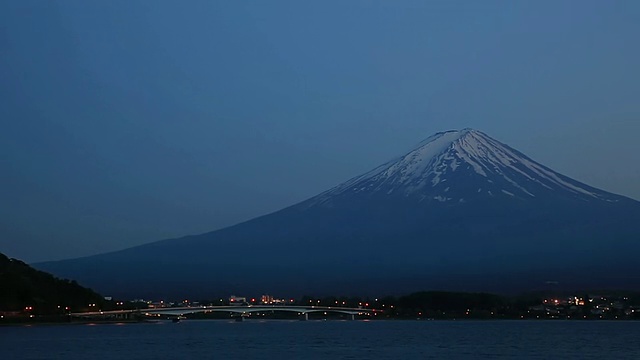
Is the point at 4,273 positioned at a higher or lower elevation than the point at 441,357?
higher

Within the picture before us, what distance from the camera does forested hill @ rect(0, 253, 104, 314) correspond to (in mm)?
79500

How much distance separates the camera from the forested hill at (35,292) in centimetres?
7950

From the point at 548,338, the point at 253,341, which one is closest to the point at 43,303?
the point at 253,341

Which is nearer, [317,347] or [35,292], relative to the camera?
[317,347]

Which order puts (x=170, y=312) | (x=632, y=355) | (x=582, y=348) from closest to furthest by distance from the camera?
(x=632, y=355), (x=582, y=348), (x=170, y=312)

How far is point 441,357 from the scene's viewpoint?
42875 millimetres

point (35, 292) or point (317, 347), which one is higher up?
point (35, 292)

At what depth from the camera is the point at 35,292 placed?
8419 centimetres

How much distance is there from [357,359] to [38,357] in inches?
459

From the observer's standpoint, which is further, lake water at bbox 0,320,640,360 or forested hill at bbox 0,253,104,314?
forested hill at bbox 0,253,104,314

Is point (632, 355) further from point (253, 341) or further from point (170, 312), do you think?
point (170, 312)

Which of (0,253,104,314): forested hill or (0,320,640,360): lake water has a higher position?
(0,253,104,314): forested hill

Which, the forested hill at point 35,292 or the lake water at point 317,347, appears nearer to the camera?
the lake water at point 317,347

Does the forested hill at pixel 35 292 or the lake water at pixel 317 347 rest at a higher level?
the forested hill at pixel 35 292
